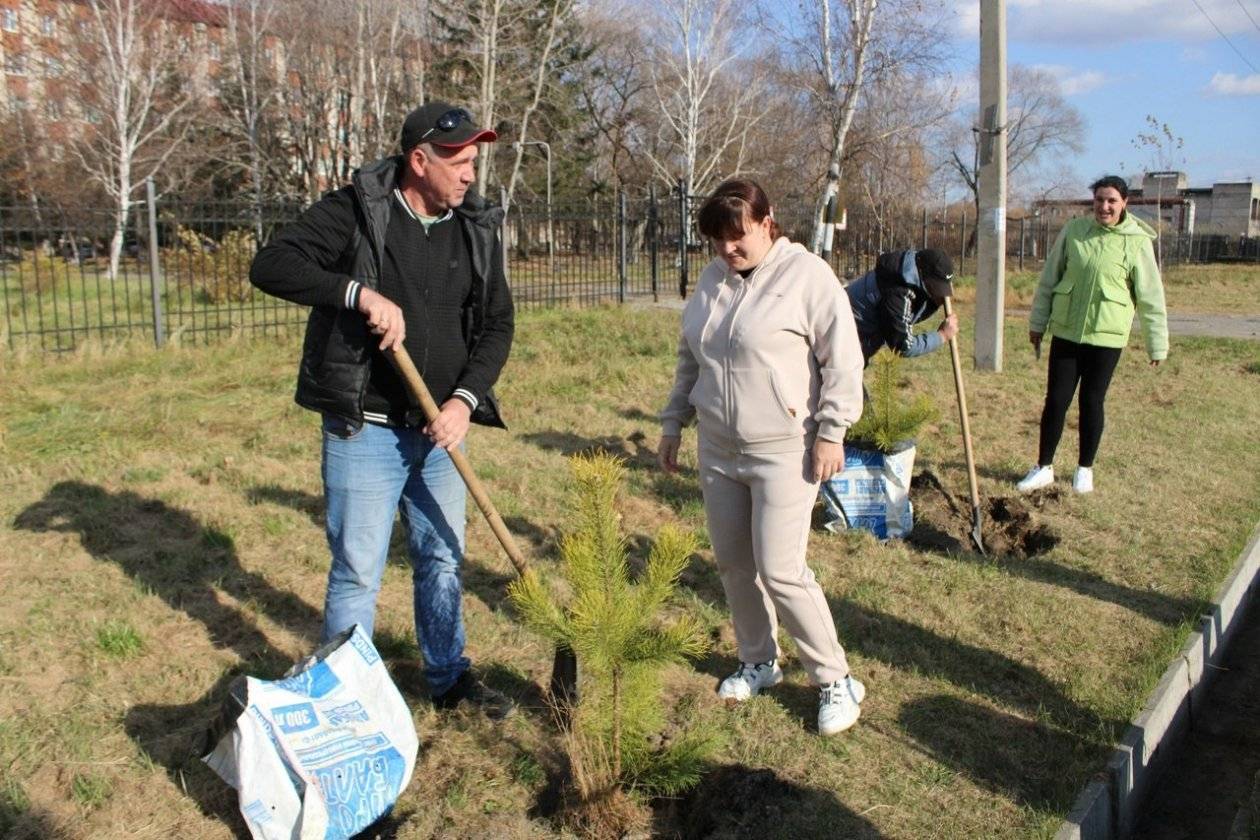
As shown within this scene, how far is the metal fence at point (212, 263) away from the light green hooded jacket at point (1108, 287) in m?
2.89

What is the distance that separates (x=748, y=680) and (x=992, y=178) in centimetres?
793

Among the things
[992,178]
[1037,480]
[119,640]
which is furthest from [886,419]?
[992,178]

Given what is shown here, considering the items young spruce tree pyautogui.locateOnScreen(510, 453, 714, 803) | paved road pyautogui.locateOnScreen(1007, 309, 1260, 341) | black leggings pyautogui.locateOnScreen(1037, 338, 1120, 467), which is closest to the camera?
young spruce tree pyautogui.locateOnScreen(510, 453, 714, 803)

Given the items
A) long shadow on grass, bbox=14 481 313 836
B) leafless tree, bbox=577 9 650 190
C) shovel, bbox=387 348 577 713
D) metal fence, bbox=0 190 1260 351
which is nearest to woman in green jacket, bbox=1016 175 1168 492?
metal fence, bbox=0 190 1260 351

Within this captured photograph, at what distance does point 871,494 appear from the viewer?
526 cm

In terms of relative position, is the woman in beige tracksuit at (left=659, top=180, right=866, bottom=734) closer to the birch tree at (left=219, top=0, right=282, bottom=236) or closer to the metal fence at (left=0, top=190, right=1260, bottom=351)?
the metal fence at (left=0, top=190, right=1260, bottom=351)

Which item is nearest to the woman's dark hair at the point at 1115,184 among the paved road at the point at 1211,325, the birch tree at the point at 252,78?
the paved road at the point at 1211,325

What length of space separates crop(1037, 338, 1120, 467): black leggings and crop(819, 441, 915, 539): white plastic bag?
1.40m

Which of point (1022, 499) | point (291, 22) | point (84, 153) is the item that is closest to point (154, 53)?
point (84, 153)

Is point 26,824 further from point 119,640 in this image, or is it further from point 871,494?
point 871,494

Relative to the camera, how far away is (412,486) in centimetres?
317

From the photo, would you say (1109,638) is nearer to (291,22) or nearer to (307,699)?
(307,699)

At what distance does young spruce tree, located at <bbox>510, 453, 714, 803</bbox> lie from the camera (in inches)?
107

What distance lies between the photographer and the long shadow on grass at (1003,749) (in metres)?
3.11
